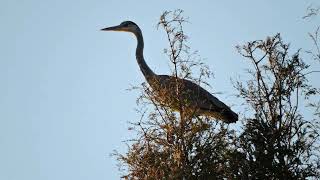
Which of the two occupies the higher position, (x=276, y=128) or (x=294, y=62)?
(x=294, y=62)

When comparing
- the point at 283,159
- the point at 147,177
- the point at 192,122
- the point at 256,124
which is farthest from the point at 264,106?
the point at 147,177

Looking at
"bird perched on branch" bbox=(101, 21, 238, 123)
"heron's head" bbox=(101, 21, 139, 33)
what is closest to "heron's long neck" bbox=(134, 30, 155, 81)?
"bird perched on branch" bbox=(101, 21, 238, 123)

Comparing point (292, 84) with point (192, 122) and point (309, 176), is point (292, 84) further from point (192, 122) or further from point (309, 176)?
point (192, 122)

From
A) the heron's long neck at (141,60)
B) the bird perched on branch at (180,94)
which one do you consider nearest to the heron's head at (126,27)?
the bird perched on branch at (180,94)

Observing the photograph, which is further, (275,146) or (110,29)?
(110,29)

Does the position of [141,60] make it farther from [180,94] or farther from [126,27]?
[180,94]

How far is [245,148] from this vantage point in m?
8.21

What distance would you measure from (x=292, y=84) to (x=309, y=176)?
1.35 m

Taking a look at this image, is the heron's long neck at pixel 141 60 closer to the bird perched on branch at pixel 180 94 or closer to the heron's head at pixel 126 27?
the bird perched on branch at pixel 180 94

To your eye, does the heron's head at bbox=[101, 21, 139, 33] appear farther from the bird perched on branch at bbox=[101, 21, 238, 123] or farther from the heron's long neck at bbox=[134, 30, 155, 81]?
the heron's long neck at bbox=[134, 30, 155, 81]

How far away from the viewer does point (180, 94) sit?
7379 millimetres

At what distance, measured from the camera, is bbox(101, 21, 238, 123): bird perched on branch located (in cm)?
737

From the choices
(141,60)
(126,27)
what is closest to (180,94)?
(141,60)

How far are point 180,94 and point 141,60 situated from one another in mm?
5965
